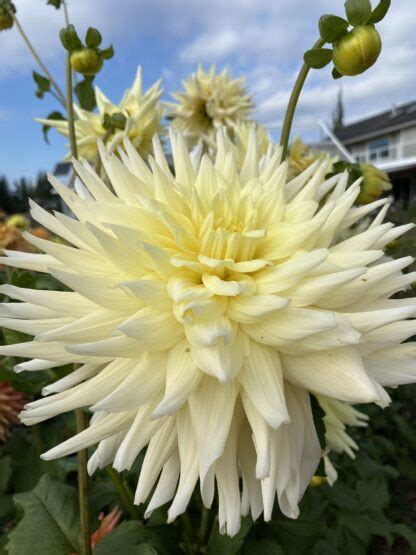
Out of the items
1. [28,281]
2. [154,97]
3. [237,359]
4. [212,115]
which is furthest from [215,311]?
[212,115]

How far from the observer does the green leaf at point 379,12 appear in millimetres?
851

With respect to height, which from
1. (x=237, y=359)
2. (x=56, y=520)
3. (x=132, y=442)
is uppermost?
(x=237, y=359)

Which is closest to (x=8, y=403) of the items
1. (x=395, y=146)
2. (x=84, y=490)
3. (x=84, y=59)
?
(x=84, y=490)

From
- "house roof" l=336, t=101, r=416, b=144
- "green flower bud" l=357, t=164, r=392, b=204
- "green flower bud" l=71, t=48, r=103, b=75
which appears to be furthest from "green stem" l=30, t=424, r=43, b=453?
"house roof" l=336, t=101, r=416, b=144

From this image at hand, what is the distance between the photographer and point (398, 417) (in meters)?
3.37

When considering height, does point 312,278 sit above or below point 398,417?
above

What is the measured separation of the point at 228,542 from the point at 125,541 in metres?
0.20

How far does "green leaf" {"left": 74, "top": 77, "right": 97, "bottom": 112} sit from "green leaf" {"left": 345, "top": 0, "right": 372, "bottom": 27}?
1022mm

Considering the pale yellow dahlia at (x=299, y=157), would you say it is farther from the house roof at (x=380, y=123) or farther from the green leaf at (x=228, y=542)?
the house roof at (x=380, y=123)

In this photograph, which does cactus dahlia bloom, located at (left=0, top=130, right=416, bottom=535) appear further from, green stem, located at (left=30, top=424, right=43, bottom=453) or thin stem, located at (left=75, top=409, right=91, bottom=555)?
green stem, located at (left=30, top=424, right=43, bottom=453)

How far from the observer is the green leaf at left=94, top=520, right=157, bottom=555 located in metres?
0.91

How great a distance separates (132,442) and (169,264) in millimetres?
238

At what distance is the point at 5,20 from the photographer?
1.81 meters

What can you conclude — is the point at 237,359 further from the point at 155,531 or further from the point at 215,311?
the point at 155,531
